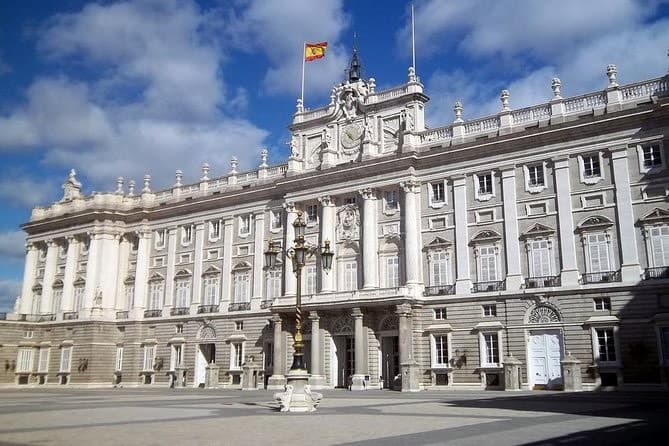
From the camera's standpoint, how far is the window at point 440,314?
138ft

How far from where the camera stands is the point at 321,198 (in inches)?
1902

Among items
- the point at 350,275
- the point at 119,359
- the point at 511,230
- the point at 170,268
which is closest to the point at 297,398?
the point at 511,230

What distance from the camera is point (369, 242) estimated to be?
45.2 meters

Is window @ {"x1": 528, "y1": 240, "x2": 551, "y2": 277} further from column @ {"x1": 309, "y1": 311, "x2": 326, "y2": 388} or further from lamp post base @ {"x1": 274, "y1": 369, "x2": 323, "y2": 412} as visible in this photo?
lamp post base @ {"x1": 274, "y1": 369, "x2": 323, "y2": 412}

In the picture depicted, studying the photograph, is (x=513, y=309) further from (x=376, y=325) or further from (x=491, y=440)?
(x=491, y=440)

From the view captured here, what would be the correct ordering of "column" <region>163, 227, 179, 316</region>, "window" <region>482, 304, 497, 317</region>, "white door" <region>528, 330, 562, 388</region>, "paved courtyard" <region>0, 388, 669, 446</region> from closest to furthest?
1. "paved courtyard" <region>0, 388, 669, 446</region>
2. "white door" <region>528, 330, 562, 388</region>
3. "window" <region>482, 304, 497, 317</region>
4. "column" <region>163, 227, 179, 316</region>

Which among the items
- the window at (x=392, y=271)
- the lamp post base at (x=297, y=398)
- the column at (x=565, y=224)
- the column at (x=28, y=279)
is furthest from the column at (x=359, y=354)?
the column at (x=28, y=279)

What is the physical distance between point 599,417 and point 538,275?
22.2 m

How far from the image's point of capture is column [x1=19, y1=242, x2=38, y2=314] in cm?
6444

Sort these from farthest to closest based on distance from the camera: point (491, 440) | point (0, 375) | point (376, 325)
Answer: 1. point (0, 375)
2. point (376, 325)
3. point (491, 440)

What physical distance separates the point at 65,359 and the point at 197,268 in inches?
594

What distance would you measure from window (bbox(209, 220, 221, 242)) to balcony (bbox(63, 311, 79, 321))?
1466 cm

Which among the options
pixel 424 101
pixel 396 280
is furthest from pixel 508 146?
pixel 396 280

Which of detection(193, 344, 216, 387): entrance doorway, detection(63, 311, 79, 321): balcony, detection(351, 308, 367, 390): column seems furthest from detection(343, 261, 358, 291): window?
detection(63, 311, 79, 321): balcony
